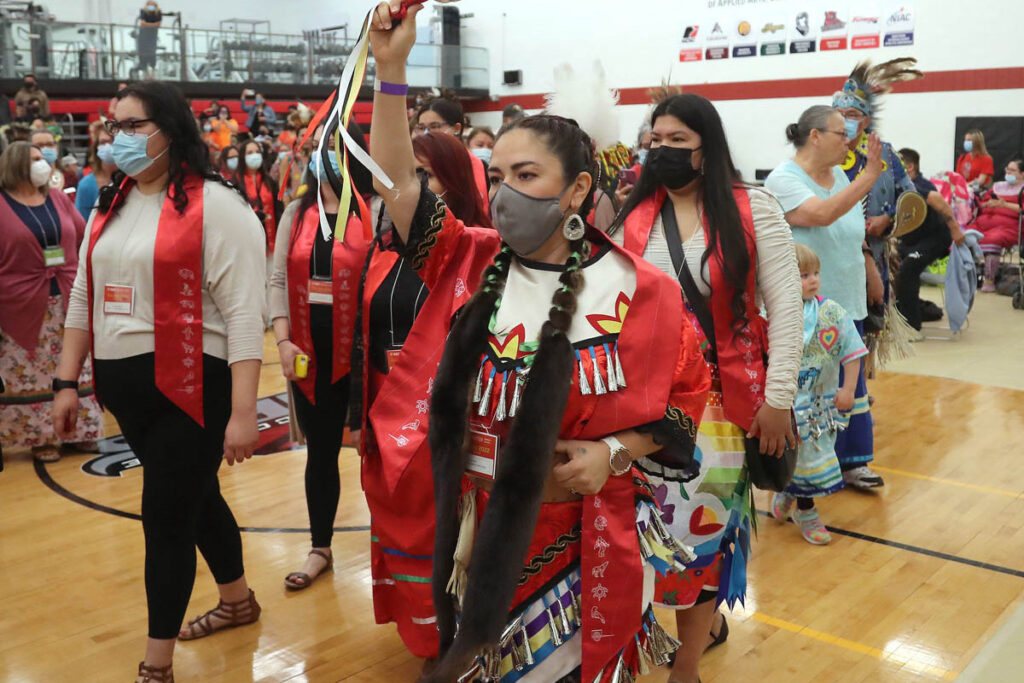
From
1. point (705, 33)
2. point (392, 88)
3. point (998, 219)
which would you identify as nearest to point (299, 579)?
point (392, 88)

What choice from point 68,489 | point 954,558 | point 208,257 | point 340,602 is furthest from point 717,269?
point 68,489

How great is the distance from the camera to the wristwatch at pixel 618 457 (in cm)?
160

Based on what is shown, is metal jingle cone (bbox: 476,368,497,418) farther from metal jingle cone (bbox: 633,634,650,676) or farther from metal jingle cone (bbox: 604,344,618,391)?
metal jingle cone (bbox: 633,634,650,676)

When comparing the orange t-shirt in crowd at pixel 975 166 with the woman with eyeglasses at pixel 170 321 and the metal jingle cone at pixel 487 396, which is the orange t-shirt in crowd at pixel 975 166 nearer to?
the woman with eyeglasses at pixel 170 321

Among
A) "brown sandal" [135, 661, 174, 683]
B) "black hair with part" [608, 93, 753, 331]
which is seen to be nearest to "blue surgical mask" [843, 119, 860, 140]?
"black hair with part" [608, 93, 753, 331]

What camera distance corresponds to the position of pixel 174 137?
98.7 inches

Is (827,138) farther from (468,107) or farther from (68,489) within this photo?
(468,107)

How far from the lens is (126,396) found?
2.44 meters

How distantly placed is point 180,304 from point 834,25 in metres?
14.4

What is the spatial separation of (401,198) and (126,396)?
3.85 ft

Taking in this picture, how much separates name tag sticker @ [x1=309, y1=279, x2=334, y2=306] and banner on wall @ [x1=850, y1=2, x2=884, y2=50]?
1327 cm

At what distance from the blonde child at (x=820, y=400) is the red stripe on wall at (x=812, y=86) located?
24.4 ft

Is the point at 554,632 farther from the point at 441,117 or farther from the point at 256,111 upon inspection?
the point at 256,111

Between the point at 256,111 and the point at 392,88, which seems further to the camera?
the point at 256,111
